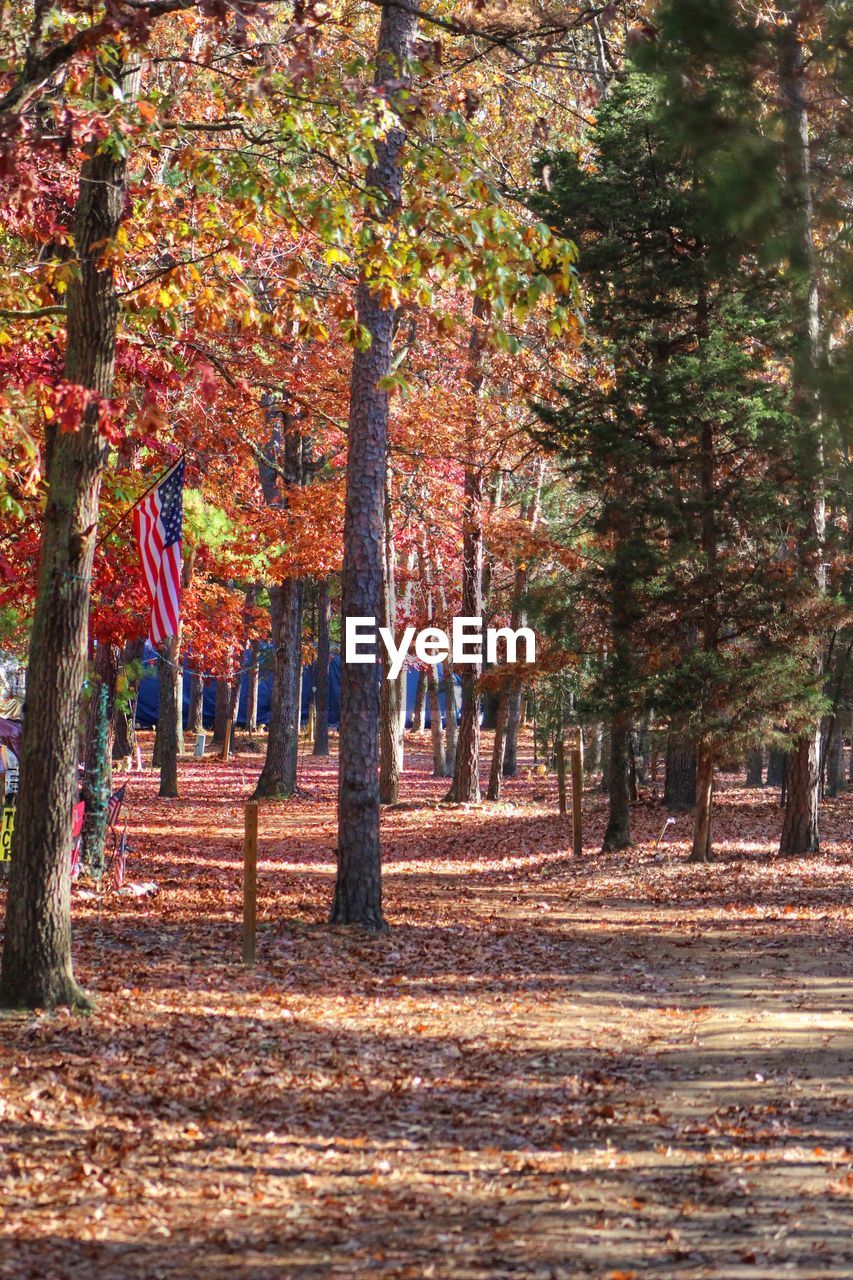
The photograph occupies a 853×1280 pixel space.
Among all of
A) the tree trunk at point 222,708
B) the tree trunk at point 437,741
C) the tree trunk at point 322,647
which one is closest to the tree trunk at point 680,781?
the tree trunk at point 437,741

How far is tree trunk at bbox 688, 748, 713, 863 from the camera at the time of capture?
1762 cm

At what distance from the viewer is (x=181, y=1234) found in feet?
19.0

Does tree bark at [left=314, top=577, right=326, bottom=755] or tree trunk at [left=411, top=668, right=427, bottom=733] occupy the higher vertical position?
tree bark at [left=314, top=577, right=326, bottom=755]

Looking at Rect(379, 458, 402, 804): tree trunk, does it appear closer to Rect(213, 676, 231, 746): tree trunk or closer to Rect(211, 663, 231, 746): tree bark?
Rect(211, 663, 231, 746): tree bark

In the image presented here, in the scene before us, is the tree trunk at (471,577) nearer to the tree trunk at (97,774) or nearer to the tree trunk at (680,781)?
the tree trunk at (680,781)

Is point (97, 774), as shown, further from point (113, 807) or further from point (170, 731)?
point (170, 731)

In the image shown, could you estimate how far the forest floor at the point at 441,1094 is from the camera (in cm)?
573

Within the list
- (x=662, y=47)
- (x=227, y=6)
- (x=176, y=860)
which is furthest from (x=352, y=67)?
(x=176, y=860)

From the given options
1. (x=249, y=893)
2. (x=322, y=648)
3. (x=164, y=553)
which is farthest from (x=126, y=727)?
(x=249, y=893)

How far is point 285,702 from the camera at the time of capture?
28312 millimetres

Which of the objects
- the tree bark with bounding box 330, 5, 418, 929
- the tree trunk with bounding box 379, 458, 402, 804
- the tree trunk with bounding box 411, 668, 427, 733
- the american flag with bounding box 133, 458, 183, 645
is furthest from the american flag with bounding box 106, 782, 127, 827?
the tree trunk with bounding box 411, 668, 427, 733

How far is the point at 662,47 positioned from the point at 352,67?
3.55 m

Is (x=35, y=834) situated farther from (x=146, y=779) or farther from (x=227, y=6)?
(x=146, y=779)

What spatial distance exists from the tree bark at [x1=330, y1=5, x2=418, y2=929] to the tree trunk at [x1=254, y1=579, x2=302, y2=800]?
14.6 m
